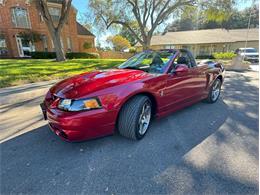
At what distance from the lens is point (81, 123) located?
2326 mm

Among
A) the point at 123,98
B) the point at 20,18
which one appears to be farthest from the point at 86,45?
the point at 123,98

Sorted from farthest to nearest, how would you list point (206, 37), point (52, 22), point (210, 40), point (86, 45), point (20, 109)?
point (206, 37)
point (210, 40)
point (86, 45)
point (52, 22)
point (20, 109)

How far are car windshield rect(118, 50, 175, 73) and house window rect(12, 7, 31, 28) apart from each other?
20.8m

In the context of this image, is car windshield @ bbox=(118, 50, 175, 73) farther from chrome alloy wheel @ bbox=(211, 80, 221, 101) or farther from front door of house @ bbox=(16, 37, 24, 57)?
front door of house @ bbox=(16, 37, 24, 57)

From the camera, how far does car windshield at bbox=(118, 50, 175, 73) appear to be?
3418 millimetres

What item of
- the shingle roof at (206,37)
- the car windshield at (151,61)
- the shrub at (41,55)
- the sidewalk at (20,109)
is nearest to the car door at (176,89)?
the car windshield at (151,61)

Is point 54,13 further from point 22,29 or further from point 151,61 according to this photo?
point 151,61

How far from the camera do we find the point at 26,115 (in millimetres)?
4031

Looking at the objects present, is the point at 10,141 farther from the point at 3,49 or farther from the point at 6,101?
the point at 3,49

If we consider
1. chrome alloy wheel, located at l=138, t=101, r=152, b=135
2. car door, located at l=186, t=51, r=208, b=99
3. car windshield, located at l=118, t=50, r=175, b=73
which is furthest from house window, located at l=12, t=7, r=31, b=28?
chrome alloy wheel, located at l=138, t=101, r=152, b=135

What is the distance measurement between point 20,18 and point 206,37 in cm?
2989

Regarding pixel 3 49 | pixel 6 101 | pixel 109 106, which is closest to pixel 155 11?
pixel 3 49

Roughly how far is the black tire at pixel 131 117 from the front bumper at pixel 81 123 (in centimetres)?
19

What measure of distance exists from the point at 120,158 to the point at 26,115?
2751 mm
